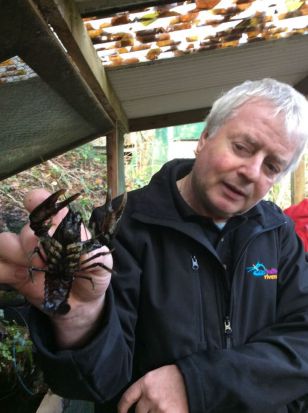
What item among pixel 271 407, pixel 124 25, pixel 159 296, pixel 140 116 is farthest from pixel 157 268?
pixel 140 116

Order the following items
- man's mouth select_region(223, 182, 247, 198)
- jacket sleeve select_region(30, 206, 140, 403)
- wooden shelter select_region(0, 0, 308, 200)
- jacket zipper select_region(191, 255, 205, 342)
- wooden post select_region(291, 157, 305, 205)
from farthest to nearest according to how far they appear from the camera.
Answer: wooden post select_region(291, 157, 305, 205), wooden shelter select_region(0, 0, 308, 200), man's mouth select_region(223, 182, 247, 198), jacket zipper select_region(191, 255, 205, 342), jacket sleeve select_region(30, 206, 140, 403)

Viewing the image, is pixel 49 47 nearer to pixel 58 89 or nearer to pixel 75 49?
pixel 58 89

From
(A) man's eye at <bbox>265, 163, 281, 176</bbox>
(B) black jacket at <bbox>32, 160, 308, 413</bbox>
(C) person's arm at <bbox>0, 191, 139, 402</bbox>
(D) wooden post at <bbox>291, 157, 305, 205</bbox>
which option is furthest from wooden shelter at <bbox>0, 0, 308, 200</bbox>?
(D) wooden post at <bbox>291, 157, 305, 205</bbox>

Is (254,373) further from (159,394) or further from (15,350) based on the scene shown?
(15,350)

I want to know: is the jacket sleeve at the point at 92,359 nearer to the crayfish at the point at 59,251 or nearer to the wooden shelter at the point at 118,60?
the crayfish at the point at 59,251

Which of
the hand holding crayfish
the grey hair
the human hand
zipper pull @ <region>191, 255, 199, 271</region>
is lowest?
the human hand

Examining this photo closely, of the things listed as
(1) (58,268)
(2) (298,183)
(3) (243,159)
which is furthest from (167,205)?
(2) (298,183)

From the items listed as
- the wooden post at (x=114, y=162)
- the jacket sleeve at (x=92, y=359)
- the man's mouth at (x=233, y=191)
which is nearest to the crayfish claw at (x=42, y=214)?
the jacket sleeve at (x=92, y=359)

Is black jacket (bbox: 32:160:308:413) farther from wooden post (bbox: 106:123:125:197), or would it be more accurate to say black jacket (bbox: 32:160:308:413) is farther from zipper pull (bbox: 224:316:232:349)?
wooden post (bbox: 106:123:125:197)
